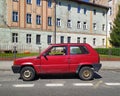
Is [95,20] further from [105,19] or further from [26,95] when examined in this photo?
[26,95]

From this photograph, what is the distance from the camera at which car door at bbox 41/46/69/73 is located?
1093 centimetres

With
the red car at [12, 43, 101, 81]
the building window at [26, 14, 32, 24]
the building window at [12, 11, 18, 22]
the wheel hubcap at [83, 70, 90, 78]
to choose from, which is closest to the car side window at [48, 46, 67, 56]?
the red car at [12, 43, 101, 81]

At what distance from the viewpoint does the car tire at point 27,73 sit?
1097 cm

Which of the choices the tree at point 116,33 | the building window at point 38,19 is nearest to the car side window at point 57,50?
the building window at point 38,19

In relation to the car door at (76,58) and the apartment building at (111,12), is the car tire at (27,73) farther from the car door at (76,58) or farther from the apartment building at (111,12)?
the apartment building at (111,12)

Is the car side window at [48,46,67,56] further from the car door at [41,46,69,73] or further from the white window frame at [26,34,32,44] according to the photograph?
the white window frame at [26,34,32,44]

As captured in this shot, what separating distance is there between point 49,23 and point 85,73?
3036 centimetres

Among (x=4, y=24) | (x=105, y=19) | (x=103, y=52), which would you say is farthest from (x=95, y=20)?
(x=4, y=24)

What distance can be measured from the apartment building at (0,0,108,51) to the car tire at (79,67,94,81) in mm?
24823

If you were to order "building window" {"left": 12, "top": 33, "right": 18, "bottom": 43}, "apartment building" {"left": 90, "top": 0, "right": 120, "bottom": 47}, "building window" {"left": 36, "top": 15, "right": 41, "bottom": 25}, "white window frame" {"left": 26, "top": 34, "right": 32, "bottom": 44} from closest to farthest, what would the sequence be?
"building window" {"left": 12, "top": 33, "right": 18, "bottom": 43} → "white window frame" {"left": 26, "top": 34, "right": 32, "bottom": 44} → "building window" {"left": 36, "top": 15, "right": 41, "bottom": 25} → "apartment building" {"left": 90, "top": 0, "right": 120, "bottom": 47}

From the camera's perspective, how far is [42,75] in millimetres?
12227

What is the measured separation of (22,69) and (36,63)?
0.73 m

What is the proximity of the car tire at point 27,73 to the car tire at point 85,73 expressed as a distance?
2297 mm

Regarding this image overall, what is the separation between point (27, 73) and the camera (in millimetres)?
11008
